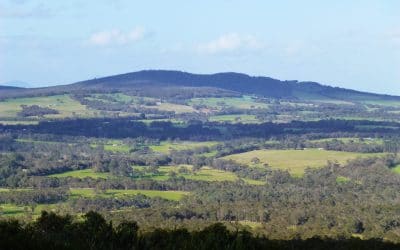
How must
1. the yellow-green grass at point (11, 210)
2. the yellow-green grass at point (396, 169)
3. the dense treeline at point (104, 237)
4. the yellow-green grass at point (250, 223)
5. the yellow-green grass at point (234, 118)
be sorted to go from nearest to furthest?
the dense treeline at point (104, 237) < the yellow-green grass at point (250, 223) < the yellow-green grass at point (11, 210) < the yellow-green grass at point (396, 169) < the yellow-green grass at point (234, 118)

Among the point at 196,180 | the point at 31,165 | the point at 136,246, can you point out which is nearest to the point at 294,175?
the point at 196,180

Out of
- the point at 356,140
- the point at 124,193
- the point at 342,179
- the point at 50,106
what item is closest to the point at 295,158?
the point at 342,179

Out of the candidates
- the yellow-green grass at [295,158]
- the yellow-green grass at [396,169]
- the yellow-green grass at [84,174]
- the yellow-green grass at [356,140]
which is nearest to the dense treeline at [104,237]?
the yellow-green grass at [84,174]

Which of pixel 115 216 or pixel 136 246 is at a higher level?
pixel 136 246

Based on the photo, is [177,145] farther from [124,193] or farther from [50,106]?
[50,106]

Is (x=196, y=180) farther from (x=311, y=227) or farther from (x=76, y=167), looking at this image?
(x=311, y=227)

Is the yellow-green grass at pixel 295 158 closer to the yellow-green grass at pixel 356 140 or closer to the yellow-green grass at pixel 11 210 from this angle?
the yellow-green grass at pixel 356 140

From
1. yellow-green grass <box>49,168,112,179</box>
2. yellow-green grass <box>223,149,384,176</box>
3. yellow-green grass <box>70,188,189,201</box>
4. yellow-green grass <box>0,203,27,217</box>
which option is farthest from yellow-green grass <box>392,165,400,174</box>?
yellow-green grass <box>0,203,27,217</box>

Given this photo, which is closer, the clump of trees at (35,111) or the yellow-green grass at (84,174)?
the yellow-green grass at (84,174)
